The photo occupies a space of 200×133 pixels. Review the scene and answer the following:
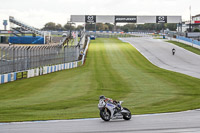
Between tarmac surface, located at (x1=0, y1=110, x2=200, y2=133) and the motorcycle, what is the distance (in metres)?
0.19

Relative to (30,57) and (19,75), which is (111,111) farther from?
(30,57)

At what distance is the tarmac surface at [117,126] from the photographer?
12493 mm

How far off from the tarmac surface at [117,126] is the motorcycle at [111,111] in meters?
0.19

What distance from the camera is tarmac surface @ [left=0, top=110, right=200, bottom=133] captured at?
12.5 metres

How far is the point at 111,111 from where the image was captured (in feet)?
46.5

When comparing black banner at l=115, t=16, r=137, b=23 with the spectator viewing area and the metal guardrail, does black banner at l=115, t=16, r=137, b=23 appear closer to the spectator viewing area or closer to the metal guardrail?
the spectator viewing area

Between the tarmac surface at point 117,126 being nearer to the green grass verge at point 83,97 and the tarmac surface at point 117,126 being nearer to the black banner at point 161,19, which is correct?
the green grass verge at point 83,97

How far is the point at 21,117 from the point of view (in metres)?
15.0

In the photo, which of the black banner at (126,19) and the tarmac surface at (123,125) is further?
the black banner at (126,19)

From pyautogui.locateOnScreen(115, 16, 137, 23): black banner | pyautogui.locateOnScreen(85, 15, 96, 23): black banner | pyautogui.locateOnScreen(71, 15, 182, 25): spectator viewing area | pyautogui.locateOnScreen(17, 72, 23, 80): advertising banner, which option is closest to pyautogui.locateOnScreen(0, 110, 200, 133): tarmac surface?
pyautogui.locateOnScreen(17, 72, 23, 80): advertising banner

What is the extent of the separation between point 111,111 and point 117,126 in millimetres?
990

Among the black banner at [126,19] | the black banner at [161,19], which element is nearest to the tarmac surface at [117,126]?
the black banner at [161,19]

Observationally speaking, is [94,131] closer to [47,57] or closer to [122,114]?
[122,114]

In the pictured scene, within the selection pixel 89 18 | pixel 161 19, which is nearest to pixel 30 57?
pixel 89 18
